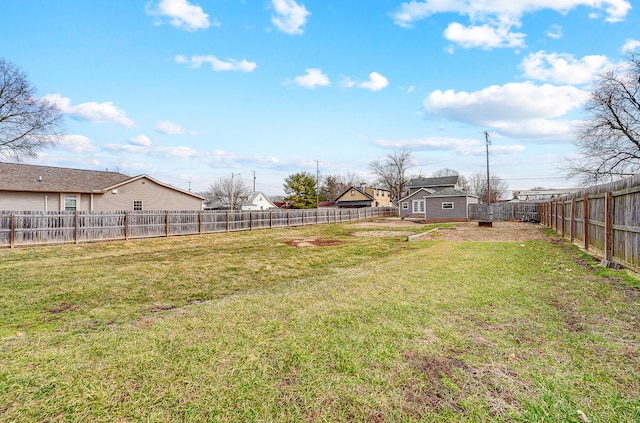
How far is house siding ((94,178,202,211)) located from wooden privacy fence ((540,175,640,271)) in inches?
942

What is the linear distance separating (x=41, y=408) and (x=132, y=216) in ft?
51.6

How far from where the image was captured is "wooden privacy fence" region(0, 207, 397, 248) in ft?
41.2

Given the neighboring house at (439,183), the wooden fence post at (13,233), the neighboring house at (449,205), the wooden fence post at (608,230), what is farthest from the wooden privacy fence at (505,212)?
the wooden fence post at (13,233)

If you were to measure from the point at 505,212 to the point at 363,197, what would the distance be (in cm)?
2780

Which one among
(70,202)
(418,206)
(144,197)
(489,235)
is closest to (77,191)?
(70,202)

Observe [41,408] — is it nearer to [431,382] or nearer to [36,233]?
[431,382]

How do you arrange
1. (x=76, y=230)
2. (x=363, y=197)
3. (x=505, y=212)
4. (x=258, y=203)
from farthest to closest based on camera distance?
(x=258, y=203) < (x=363, y=197) < (x=505, y=212) < (x=76, y=230)

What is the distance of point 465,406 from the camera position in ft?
6.66

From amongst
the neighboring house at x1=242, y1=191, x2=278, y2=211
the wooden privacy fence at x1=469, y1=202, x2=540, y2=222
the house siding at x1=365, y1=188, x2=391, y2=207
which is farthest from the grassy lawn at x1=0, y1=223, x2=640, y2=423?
the neighboring house at x1=242, y1=191, x2=278, y2=211

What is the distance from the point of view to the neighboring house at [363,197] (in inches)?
2178

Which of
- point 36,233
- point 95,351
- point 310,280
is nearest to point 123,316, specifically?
point 95,351

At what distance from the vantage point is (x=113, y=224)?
1493 cm

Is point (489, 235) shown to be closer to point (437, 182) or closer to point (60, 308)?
point (60, 308)

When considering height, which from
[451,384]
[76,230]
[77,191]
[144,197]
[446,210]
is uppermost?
[77,191]
